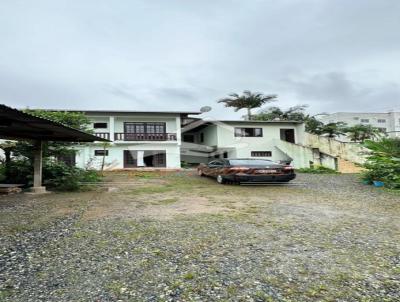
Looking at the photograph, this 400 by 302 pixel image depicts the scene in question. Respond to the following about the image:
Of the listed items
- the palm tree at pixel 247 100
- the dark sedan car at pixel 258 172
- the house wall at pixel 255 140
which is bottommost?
the dark sedan car at pixel 258 172

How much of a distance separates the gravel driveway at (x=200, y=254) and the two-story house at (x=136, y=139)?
16657mm

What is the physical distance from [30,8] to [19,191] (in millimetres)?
6687

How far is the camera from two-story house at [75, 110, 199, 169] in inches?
891

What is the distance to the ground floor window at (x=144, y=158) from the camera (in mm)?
22984

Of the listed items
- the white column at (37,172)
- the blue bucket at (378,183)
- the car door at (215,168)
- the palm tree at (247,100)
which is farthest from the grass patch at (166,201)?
the palm tree at (247,100)

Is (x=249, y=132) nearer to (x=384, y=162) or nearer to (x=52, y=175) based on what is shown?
(x=384, y=162)

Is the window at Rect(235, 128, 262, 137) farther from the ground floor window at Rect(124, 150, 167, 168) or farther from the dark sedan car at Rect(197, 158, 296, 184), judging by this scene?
the dark sedan car at Rect(197, 158, 296, 184)

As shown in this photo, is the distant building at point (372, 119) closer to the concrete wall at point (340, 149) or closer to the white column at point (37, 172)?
the concrete wall at point (340, 149)

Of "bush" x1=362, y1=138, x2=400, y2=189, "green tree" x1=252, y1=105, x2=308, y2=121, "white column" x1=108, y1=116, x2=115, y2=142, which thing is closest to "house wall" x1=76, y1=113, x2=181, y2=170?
"white column" x1=108, y1=116, x2=115, y2=142

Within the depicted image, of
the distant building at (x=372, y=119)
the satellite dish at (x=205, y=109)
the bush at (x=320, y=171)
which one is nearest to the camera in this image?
the bush at (x=320, y=171)

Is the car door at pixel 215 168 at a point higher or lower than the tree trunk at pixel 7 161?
lower

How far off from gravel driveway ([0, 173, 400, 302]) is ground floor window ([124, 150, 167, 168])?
54.6ft

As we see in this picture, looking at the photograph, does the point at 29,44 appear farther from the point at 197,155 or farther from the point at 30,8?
the point at 197,155

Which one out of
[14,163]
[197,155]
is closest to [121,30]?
[14,163]
